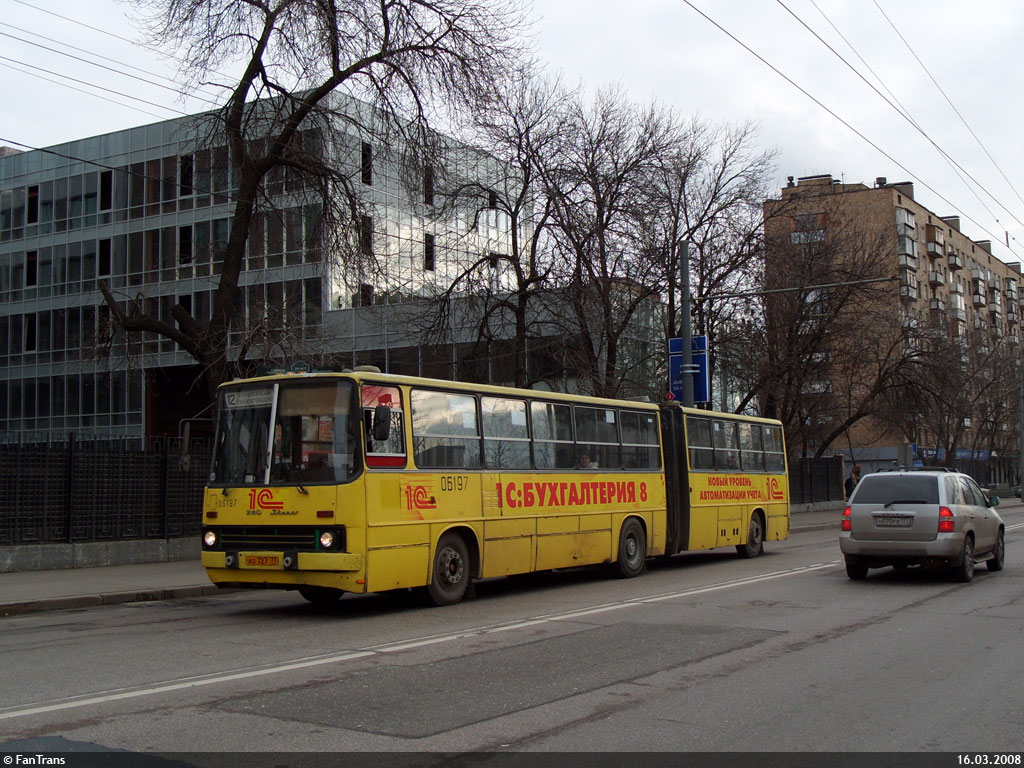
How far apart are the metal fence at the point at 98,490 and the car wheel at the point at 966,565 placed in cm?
1184

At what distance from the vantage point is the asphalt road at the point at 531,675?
605 centimetres

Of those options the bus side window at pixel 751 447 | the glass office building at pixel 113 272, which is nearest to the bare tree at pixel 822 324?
the glass office building at pixel 113 272

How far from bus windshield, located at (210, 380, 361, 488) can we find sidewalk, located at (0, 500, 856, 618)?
315cm

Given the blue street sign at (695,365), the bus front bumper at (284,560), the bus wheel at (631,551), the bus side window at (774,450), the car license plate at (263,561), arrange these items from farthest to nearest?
the blue street sign at (695,365) < the bus side window at (774,450) < the bus wheel at (631,551) < the car license plate at (263,561) < the bus front bumper at (284,560)

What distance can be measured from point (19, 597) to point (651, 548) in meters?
9.92

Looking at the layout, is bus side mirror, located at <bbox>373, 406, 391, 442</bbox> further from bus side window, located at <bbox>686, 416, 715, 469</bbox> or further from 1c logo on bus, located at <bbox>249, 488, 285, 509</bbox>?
bus side window, located at <bbox>686, 416, 715, 469</bbox>

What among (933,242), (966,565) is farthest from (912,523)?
(933,242)

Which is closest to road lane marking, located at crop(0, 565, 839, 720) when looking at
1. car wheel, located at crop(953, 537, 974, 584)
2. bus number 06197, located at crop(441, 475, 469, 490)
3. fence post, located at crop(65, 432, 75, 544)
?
bus number 06197, located at crop(441, 475, 469, 490)

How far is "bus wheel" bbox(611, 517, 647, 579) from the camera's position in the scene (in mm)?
16562

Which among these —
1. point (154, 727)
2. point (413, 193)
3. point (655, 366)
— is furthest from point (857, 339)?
point (154, 727)

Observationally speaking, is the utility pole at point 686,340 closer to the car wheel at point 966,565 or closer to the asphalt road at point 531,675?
the car wheel at point 966,565

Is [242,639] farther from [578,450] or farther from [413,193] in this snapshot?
[413,193]

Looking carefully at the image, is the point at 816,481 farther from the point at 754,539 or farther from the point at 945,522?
the point at 945,522

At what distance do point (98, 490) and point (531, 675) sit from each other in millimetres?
12571
